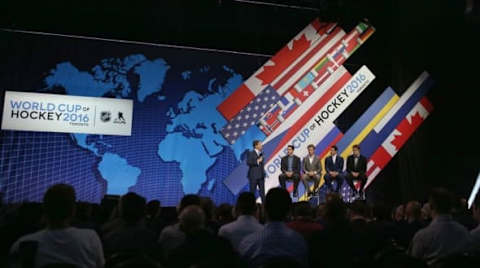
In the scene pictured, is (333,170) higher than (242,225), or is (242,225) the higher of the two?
(333,170)

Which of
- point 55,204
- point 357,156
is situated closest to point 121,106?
point 357,156

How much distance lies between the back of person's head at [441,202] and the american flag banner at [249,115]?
21.7ft

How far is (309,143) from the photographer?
32.9 feet

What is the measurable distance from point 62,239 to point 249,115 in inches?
304

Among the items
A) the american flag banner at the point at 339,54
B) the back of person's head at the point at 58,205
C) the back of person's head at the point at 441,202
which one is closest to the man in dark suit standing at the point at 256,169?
the american flag banner at the point at 339,54

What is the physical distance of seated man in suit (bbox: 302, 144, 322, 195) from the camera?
905cm

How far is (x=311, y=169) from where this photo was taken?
914 cm

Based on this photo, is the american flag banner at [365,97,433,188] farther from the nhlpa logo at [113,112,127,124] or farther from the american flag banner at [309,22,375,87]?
the nhlpa logo at [113,112,127,124]

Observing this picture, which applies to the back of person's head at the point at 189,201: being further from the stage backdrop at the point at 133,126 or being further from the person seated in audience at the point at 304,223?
the stage backdrop at the point at 133,126

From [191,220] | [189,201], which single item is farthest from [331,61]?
[191,220]

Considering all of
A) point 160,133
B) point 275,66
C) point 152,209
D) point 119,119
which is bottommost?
point 152,209

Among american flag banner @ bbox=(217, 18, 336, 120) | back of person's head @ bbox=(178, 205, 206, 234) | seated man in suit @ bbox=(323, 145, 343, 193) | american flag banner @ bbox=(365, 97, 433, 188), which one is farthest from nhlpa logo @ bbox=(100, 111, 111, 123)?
back of person's head @ bbox=(178, 205, 206, 234)

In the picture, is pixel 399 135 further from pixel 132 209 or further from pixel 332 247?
pixel 132 209

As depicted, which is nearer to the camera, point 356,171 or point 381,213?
point 381,213
